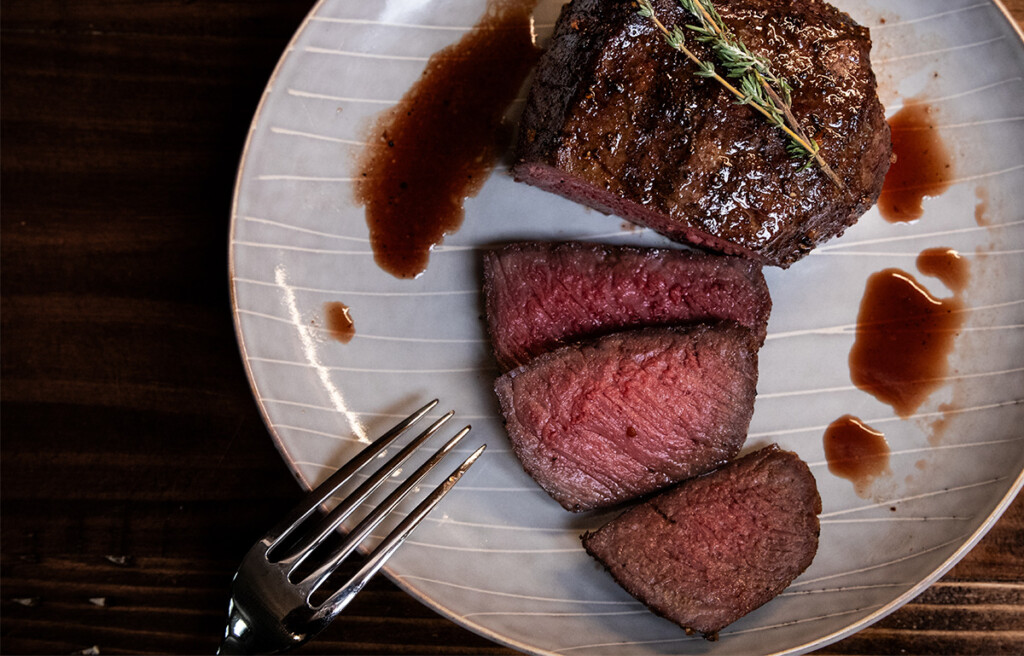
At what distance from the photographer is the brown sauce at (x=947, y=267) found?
2607 mm

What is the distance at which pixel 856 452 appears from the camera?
8.57 feet

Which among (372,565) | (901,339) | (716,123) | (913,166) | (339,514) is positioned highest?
(716,123)

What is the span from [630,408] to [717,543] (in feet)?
2.16

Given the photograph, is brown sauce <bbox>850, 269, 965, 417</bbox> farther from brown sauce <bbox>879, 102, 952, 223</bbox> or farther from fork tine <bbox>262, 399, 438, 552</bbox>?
fork tine <bbox>262, 399, 438, 552</bbox>

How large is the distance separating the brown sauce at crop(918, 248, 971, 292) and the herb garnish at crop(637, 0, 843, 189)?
880 millimetres

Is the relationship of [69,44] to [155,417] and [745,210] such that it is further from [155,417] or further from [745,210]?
[745,210]

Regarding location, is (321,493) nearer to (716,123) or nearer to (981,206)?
(716,123)

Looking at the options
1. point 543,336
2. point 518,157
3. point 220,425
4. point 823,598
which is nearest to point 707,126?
point 518,157

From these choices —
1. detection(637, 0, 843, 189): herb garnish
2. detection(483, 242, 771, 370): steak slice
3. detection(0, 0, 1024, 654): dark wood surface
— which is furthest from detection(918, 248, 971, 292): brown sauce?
detection(0, 0, 1024, 654): dark wood surface

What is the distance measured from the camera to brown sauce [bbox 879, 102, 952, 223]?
263 cm

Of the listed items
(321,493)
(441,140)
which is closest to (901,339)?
(441,140)

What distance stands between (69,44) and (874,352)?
4.04 metres

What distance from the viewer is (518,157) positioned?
8.17 ft

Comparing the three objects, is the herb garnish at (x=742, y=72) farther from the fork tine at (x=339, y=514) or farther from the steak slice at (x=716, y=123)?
the fork tine at (x=339, y=514)
